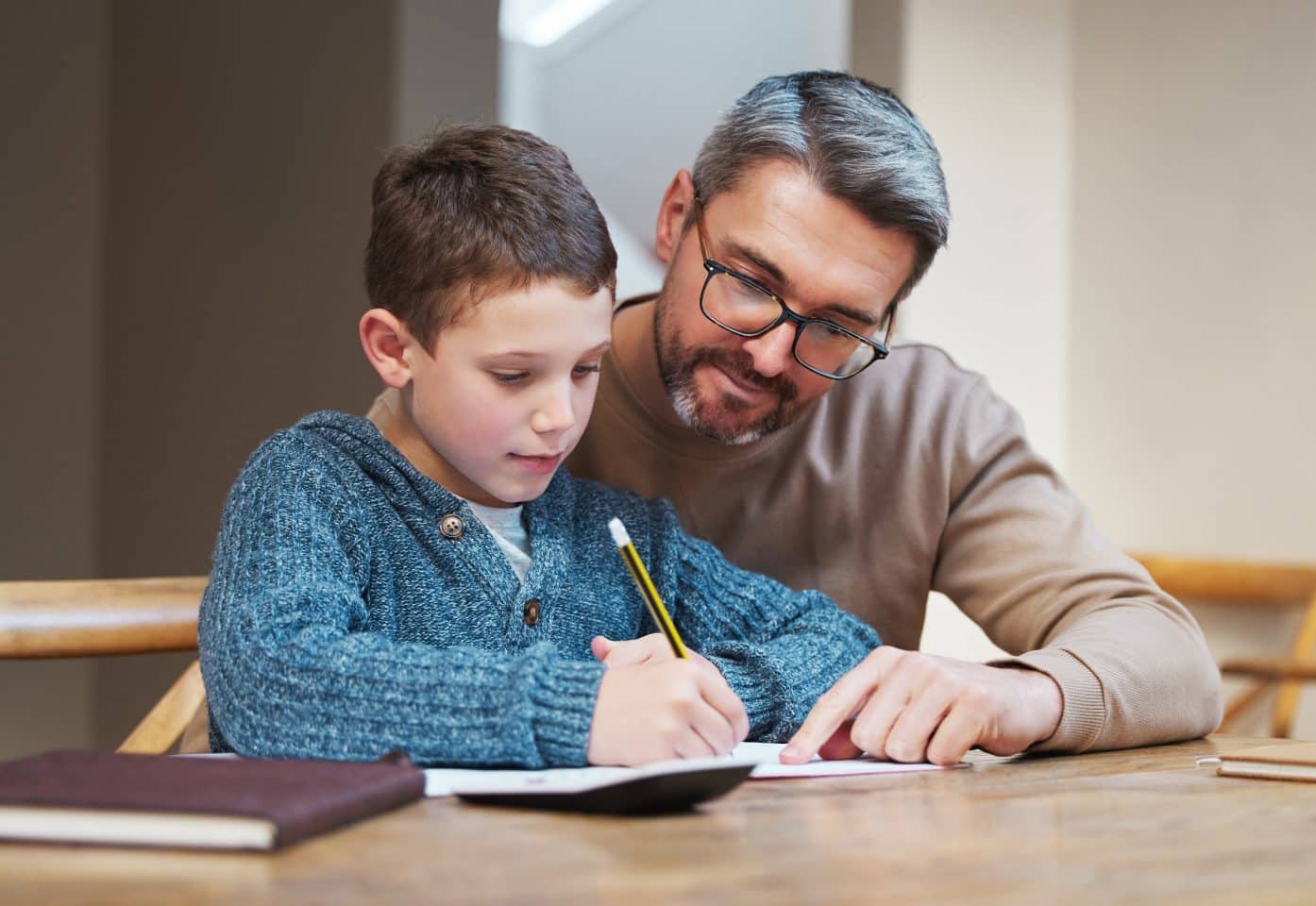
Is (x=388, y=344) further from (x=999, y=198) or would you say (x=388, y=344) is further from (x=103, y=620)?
(x=999, y=198)

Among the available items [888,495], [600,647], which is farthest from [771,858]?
[888,495]

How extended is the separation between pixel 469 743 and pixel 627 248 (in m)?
3.96

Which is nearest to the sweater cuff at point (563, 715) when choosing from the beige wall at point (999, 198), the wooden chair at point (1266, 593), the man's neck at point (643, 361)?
the man's neck at point (643, 361)

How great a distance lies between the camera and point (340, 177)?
2.93m

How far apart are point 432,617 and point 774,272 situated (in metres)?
0.52

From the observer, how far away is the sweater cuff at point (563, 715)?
92cm

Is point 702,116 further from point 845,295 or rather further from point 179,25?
point 845,295

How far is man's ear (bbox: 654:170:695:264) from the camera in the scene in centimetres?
163

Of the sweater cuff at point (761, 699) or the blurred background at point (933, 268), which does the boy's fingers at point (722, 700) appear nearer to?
the sweater cuff at point (761, 699)

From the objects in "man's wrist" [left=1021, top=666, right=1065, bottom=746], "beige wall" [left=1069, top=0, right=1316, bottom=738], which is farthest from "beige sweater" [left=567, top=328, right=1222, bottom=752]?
"beige wall" [left=1069, top=0, right=1316, bottom=738]

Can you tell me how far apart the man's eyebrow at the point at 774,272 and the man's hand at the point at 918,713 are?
465 millimetres

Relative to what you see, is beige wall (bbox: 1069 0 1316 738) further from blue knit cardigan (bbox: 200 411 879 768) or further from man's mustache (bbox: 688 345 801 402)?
blue knit cardigan (bbox: 200 411 879 768)

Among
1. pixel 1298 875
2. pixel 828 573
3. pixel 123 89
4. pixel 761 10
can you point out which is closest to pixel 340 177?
pixel 123 89

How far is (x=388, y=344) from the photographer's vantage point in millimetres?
1242
